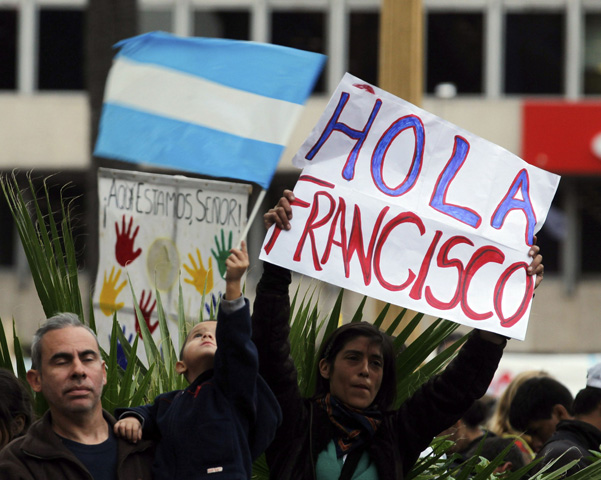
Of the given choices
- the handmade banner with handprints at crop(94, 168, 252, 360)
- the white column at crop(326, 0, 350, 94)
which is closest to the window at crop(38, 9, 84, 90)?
the white column at crop(326, 0, 350, 94)

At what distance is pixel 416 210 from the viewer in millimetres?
4176

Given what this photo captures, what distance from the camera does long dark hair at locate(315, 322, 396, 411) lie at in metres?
3.85

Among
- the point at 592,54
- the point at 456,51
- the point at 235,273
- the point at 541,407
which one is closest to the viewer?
the point at 235,273

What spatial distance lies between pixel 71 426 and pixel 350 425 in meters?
0.91

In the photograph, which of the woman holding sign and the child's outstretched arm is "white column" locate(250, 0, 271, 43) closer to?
the woman holding sign

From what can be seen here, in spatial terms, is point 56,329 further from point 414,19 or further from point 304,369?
point 414,19

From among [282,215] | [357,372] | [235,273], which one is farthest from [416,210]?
[235,273]

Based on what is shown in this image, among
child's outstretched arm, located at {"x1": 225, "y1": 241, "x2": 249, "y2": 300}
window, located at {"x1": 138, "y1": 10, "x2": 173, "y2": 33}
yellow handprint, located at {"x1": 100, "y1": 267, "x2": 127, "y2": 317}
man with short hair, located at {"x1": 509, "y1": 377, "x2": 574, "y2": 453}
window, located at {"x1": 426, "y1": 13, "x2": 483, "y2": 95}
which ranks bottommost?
man with short hair, located at {"x1": 509, "y1": 377, "x2": 574, "y2": 453}

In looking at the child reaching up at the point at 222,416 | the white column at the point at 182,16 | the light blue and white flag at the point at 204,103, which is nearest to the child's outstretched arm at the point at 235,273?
the child reaching up at the point at 222,416

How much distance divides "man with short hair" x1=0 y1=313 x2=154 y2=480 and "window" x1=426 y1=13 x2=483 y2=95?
18.0 m

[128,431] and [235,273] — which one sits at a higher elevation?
[235,273]

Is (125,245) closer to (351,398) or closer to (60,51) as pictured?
(351,398)

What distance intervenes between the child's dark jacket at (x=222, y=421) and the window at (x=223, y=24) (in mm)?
18257

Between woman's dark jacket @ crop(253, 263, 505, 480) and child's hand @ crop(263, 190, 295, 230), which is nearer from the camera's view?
woman's dark jacket @ crop(253, 263, 505, 480)
